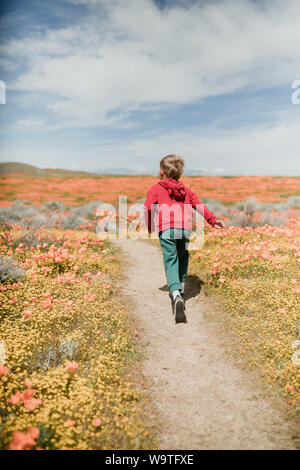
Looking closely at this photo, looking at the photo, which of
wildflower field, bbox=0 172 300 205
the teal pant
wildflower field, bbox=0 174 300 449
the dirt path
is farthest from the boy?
wildflower field, bbox=0 172 300 205

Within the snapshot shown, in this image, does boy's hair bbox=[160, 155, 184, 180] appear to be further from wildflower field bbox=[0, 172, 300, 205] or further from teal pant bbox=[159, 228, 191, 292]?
wildflower field bbox=[0, 172, 300, 205]

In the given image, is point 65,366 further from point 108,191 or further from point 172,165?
point 108,191

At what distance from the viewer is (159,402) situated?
11.2ft

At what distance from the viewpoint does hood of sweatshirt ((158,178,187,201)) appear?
4797mm

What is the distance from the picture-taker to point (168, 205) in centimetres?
484

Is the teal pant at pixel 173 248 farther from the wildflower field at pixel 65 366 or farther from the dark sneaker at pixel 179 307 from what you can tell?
the wildflower field at pixel 65 366

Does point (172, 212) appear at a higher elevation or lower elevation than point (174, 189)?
lower

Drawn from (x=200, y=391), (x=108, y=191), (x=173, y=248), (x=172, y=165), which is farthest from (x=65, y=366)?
(x=108, y=191)

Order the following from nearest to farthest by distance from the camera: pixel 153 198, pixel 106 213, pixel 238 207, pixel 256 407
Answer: pixel 256 407
pixel 153 198
pixel 106 213
pixel 238 207

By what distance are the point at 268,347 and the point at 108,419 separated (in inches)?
92.9

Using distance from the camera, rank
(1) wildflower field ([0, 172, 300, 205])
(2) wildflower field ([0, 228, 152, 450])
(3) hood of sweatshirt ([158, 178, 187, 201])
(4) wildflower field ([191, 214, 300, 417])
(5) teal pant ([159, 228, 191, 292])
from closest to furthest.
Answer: (2) wildflower field ([0, 228, 152, 450]) < (4) wildflower field ([191, 214, 300, 417]) < (3) hood of sweatshirt ([158, 178, 187, 201]) < (5) teal pant ([159, 228, 191, 292]) < (1) wildflower field ([0, 172, 300, 205])

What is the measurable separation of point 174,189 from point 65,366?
9.48 ft
